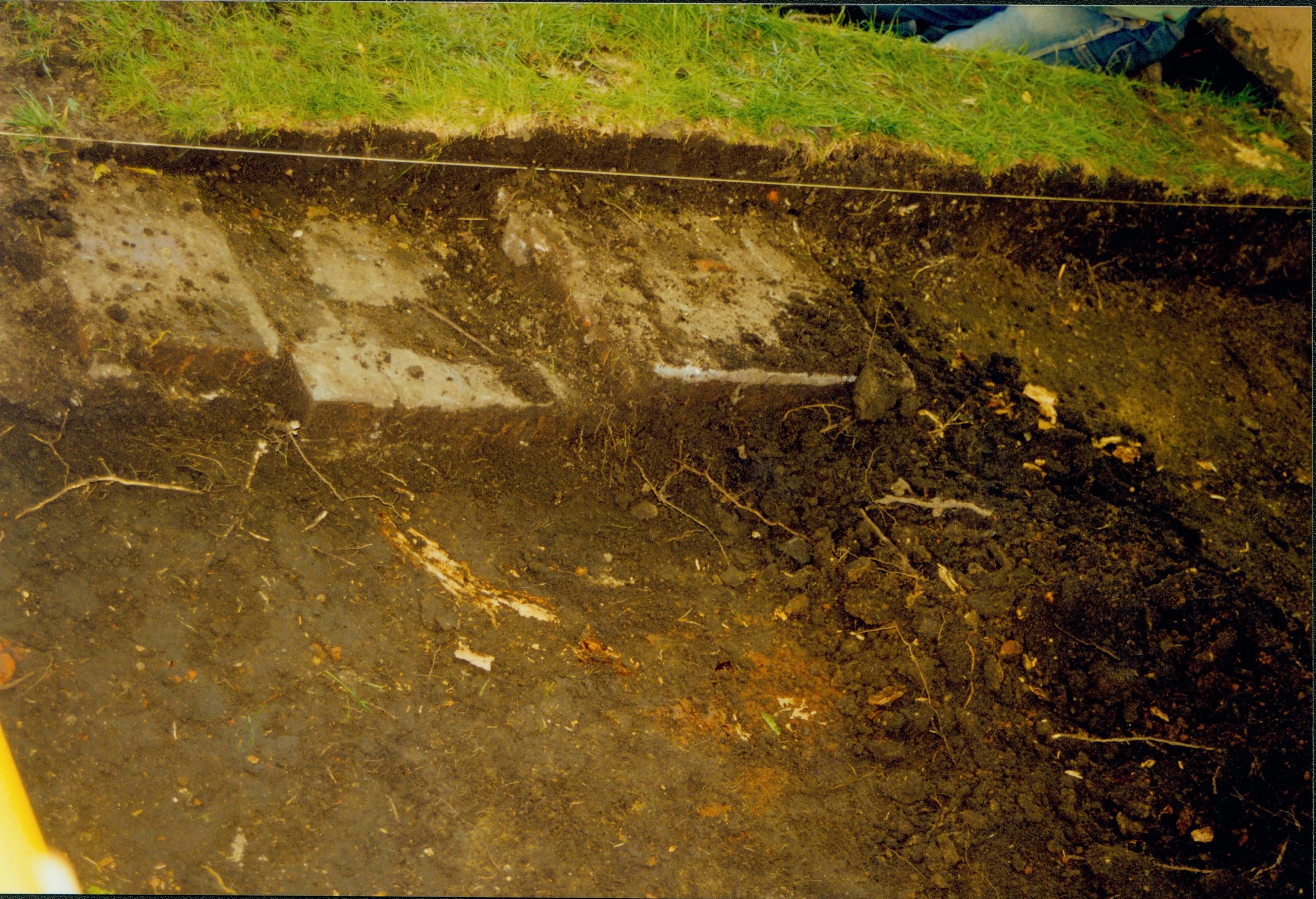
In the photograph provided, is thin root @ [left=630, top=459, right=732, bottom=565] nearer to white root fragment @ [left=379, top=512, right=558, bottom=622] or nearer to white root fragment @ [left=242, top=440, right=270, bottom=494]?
white root fragment @ [left=379, top=512, right=558, bottom=622]

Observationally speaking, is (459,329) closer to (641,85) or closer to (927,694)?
(641,85)

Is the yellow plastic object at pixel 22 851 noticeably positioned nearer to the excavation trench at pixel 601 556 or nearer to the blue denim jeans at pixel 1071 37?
the excavation trench at pixel 601 556

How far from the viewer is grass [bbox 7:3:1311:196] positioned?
251 centimetres

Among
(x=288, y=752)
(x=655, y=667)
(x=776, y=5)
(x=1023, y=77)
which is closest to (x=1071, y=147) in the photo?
→ (x=1023, y=77)

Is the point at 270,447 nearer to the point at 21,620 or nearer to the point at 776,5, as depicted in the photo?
the point at 21,620

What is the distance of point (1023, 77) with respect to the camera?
11.3ft

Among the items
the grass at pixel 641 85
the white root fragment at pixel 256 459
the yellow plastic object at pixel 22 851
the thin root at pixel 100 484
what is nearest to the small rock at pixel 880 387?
the grass at pixel 641 85

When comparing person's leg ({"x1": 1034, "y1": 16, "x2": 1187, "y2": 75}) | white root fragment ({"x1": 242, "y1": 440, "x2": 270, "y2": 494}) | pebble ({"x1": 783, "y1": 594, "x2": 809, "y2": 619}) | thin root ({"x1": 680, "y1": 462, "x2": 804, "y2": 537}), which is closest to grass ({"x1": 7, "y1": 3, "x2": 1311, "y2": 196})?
person's leg ({"x1": 1034, "y1": 16, "x2": 1187, "y2": 75})

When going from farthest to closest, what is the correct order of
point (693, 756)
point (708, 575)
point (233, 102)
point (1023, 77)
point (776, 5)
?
point (1023, 77) → point (776, 5) → point (233, 102) → point (708, 575) → point (693, 756)

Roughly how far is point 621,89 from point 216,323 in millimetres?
1567

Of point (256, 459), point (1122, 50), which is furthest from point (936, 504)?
point (1122, 50)

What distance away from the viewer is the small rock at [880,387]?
2.56 meters

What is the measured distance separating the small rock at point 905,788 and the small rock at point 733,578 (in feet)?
2.06

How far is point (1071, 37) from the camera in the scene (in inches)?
141
